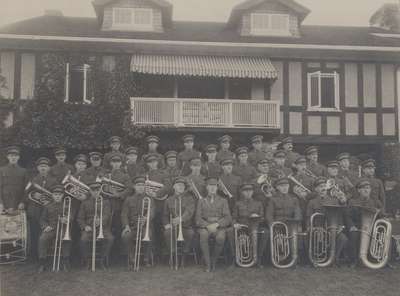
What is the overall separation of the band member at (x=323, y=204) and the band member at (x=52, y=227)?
4.19 metres

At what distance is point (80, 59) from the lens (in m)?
14.4

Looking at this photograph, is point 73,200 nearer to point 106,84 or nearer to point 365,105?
point 106,84

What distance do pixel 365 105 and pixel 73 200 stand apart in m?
9.89

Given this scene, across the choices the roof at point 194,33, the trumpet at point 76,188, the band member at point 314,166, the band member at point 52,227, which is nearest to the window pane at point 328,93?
the roof at point 194,33

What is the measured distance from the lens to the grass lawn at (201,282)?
702 centimetres

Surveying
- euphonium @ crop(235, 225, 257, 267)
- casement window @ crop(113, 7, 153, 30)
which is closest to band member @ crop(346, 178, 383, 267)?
euphonium @ crop(235, 225, 257, 267)

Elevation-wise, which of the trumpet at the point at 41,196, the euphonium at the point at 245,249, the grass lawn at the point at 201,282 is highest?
the trumpet at the point at 41,196

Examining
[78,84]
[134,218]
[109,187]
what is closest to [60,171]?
[109,187]

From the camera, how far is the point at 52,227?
334 inches

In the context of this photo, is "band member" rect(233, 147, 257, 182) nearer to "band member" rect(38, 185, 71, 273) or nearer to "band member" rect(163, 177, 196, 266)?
"band member" rect(163, 177, 196, 266)

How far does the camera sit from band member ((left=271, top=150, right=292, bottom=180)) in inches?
393

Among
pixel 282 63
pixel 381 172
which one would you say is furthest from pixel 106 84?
pixel 381 172

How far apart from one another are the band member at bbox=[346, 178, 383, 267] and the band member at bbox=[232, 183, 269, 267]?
153cm

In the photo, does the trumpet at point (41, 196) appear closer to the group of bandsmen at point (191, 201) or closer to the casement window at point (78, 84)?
the group of bandsmen at point (191, 201)
